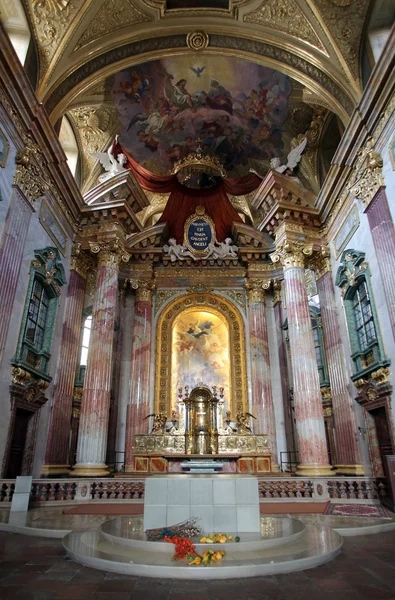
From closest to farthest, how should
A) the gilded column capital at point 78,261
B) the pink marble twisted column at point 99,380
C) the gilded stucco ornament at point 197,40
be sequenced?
1. the pink marble twisted column at point 99,380
2. the gilded stucco ornament at point 197,40
3. the gilded column capital at point 78,261

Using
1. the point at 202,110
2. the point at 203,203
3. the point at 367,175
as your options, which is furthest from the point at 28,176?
the point at 367,175

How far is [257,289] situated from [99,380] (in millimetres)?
8265

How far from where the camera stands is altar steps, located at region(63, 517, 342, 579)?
419cm

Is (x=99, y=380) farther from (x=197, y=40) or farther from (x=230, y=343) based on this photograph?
(x=197, y=40)

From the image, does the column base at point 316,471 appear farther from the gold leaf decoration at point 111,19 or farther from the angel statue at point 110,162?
the gold leaf decoration at point 111,19

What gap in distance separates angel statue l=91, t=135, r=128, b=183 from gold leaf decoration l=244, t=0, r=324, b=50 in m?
→ 6.37

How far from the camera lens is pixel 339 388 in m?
13.0

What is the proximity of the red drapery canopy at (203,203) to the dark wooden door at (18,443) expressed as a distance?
10.0 meters

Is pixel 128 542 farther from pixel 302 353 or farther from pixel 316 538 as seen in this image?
pixel 302 353

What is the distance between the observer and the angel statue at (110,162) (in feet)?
49.5

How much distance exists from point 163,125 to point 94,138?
116 inches

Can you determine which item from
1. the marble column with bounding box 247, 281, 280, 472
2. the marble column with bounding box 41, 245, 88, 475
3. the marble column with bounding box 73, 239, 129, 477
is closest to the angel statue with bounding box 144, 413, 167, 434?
the marble column with bounding box 73, 239, 129, 477

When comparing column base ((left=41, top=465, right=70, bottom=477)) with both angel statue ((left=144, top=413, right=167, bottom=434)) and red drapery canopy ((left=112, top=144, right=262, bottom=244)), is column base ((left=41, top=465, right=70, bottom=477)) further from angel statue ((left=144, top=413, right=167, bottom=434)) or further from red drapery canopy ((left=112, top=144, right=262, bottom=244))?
red drapery canopy ((left=112, top=144, right=262, bottom=244))

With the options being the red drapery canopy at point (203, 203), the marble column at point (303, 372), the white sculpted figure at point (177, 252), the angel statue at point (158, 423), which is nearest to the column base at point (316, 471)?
the marble column at point (303, 372)
